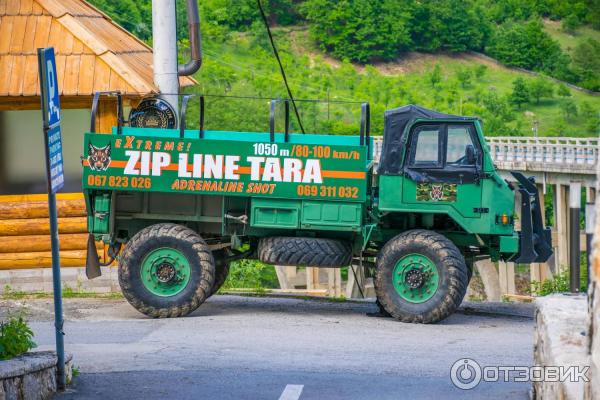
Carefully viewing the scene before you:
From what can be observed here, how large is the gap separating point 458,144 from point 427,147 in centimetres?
39

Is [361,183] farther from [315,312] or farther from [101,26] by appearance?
[101,26]

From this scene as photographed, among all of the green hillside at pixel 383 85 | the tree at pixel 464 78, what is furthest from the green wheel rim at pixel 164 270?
the tree at pixel 464 78

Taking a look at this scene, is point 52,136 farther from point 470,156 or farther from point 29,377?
point 470,156

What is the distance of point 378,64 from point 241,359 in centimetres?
10880

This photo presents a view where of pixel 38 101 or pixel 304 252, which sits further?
pixel 38 101

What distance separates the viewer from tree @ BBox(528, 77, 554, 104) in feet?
348

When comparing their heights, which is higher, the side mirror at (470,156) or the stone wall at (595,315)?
the side mirror at (470,156)

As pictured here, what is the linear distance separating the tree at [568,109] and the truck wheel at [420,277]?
294 ft

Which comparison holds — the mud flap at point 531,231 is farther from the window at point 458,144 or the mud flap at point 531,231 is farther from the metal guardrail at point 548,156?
the metal guardrail at point 548,156

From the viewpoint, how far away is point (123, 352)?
1266 centimetres

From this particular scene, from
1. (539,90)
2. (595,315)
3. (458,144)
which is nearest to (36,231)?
(458,144)

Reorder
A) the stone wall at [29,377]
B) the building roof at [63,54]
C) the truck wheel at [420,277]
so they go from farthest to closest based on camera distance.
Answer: the building roof at [63,54], the truck wheel at [420,277], the stone wall at [29,377]

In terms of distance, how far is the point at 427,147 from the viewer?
610 inches

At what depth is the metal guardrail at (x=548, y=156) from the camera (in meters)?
66.6
